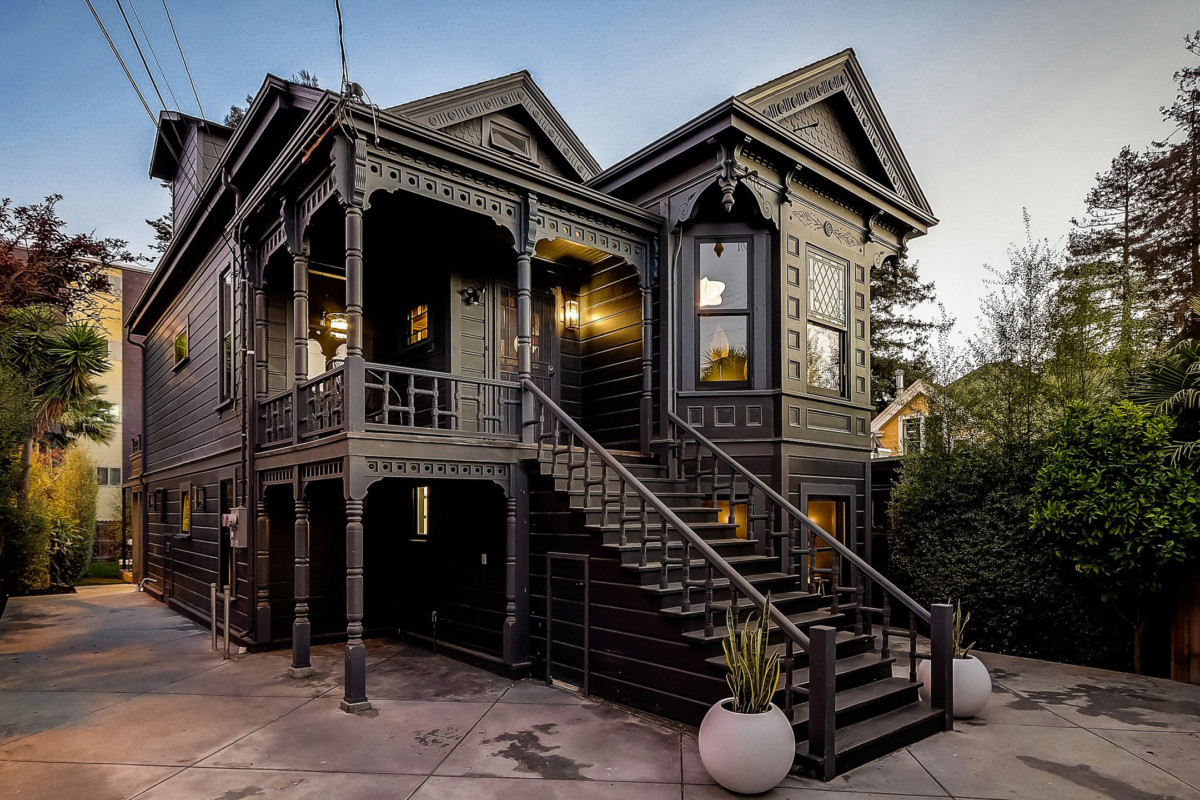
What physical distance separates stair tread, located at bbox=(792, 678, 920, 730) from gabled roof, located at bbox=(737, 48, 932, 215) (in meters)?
6.33

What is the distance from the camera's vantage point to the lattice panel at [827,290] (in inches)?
360

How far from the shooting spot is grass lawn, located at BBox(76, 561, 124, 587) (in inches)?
733

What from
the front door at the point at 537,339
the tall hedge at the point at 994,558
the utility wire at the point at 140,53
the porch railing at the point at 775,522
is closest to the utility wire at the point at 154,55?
the utility wire at the point at 140,53

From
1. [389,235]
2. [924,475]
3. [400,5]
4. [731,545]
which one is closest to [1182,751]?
[731,545]

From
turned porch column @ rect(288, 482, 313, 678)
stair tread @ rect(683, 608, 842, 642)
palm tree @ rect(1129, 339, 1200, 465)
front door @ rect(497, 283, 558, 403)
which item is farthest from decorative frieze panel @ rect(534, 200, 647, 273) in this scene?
palm tree @ rect(1129, 339, 1200, 465)

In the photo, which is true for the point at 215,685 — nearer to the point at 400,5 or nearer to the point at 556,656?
the point at 556,656

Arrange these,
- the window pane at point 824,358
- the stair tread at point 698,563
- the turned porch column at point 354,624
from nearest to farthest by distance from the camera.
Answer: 1. the stair tread at point 698,563
2. the turned porch column at point 354,624
3. the window pane at point 824,358

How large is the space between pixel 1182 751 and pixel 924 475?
4.63m

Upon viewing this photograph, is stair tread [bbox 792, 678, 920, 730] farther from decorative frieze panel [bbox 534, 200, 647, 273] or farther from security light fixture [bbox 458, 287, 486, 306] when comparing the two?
security light fixture [bbox 458, 287, 486, 306]

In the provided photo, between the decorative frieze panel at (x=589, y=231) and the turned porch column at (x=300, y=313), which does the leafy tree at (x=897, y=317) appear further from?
the turned porch column at (x=300, y=313)

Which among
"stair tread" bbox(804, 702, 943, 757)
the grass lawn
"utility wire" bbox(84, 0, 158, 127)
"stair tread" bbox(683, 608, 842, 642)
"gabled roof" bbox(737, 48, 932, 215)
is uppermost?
"gabled roof" bbox(737, 48, 932, 215)

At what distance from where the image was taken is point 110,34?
5.38 m

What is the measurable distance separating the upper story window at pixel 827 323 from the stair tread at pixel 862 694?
4.02 metres

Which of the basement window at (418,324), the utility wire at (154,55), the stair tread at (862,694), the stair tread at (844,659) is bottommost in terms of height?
the stair tread at (862,694)
